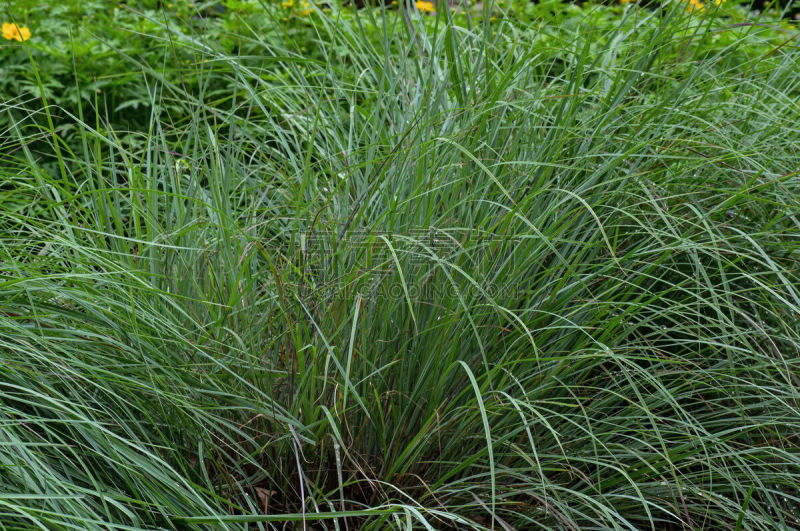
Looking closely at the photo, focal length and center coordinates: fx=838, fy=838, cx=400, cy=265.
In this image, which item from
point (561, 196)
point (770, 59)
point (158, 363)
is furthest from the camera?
point (770, 59)

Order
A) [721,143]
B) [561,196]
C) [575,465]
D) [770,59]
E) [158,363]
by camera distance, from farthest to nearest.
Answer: [770,59] < [721,143] < [561,196] < [575,465] < [158,363]

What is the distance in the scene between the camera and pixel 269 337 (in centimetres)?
206

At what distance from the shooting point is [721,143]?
7.84ft

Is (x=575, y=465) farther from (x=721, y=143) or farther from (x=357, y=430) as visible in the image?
(x=721, y=143)

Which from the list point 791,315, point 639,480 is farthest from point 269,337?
point 791,315

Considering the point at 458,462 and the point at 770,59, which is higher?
the point at 770,59

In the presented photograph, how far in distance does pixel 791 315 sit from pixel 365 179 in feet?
3.81

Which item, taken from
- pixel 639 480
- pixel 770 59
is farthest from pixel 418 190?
pixel 770 59

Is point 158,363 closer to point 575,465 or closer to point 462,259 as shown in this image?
point 462,259

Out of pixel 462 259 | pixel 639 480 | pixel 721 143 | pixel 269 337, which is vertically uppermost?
pixel 721 143

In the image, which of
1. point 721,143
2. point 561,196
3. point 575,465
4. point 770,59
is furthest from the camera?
point 770,59

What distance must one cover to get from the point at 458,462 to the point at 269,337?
1.82ft

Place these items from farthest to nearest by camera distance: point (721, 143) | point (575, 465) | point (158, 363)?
point (721, 143)
point (575, 465)
point (158, 363)

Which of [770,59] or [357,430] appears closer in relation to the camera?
[357,430]
